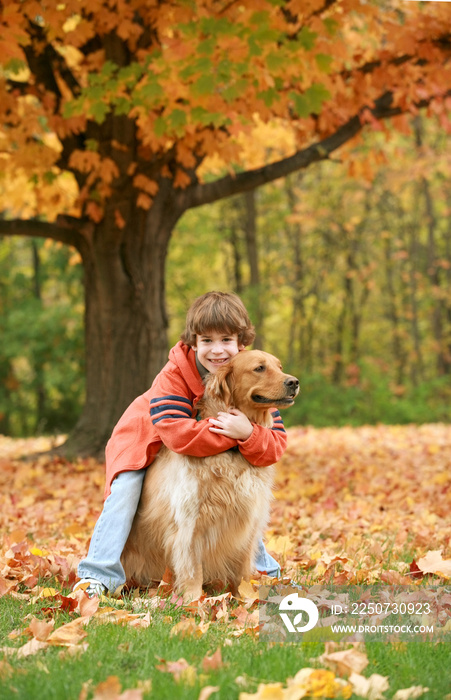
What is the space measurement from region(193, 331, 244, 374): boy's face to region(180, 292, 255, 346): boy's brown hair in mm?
29

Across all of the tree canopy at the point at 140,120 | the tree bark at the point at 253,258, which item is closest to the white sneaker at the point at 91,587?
the tree canopy at the point at 140,120

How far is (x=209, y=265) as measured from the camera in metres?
19.7

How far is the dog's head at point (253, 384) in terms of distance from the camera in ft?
11.0

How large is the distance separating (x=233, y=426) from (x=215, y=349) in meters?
0.44

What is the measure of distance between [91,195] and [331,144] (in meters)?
2.81

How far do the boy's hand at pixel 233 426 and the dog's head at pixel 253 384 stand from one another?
0.33 ft

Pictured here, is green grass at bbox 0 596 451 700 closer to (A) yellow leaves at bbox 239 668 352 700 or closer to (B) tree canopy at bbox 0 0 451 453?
(A) yellow leaves at bbox 239 668 352 700

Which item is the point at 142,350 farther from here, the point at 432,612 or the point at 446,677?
the point at 446,677

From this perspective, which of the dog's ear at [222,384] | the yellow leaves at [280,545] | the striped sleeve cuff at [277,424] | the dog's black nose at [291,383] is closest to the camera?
the dog's black nose at [291,383]

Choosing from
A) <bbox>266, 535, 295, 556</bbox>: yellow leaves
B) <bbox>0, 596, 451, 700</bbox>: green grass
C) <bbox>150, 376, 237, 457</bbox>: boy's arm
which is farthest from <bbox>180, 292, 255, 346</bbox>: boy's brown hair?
<bbox>266, 535, 295, 556</bbox>: yellow leaves

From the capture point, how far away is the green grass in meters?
2.20

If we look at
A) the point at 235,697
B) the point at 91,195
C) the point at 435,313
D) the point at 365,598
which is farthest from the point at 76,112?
the point at 435,313

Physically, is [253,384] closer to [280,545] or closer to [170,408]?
[170,408]

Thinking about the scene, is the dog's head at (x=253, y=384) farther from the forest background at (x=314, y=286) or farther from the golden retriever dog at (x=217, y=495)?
the forest background at (x=314, y=286)
